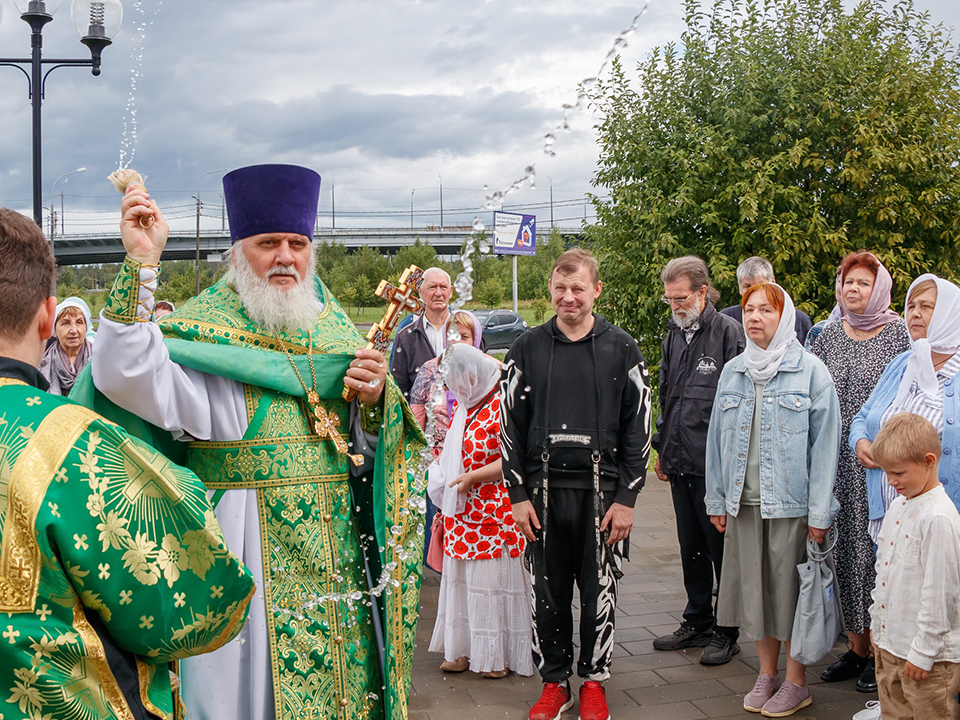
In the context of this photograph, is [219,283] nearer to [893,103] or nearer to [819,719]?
[819,719]

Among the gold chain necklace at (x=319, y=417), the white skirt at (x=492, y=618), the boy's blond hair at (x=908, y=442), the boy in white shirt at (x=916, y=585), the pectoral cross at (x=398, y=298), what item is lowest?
the white skirt at (x=492, y=618)

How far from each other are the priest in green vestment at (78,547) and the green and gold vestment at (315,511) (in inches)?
37.7

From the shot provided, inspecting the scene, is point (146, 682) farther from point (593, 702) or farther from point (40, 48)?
point (40, 48)

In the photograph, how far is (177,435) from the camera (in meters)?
2.71

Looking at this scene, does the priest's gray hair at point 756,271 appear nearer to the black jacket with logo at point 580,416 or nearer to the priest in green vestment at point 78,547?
the black jacket with logo at point 580,416

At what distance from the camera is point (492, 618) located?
4699 millimetres

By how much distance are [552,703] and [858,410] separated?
2240 mm

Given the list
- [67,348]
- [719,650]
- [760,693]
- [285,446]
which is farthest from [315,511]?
[67,348]

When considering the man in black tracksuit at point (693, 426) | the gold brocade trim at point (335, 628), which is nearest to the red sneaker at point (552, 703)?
the man in black tracksuit at point (693, 426)

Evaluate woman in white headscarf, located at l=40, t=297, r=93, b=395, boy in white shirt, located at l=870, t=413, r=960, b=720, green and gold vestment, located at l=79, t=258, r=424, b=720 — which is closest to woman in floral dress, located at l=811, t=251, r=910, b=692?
boy in white shirt, located at l=870, t=413, r=960, b=720

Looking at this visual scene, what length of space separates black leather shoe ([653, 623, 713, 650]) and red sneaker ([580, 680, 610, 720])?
0.92 metres

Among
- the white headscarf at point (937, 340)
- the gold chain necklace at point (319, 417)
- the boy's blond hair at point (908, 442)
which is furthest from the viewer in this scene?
the white headscarf at point (937, 340)

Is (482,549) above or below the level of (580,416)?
below

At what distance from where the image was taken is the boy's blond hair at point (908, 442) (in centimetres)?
346
